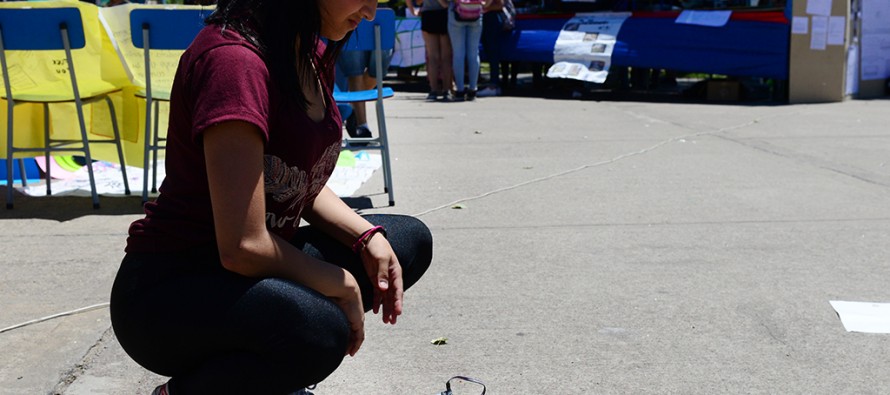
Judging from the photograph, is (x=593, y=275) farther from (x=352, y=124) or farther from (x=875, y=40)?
(x=875, y=40)

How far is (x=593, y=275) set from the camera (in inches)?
181

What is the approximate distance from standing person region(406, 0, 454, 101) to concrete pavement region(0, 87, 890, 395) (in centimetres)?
462

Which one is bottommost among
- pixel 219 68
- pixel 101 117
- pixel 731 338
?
pixel 731 338

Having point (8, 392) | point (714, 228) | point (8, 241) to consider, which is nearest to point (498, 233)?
point (714, 228)

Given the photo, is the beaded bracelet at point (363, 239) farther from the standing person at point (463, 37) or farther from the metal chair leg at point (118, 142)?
the standing person at point (463, 37)

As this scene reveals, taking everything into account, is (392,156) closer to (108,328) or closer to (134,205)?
(134,205)

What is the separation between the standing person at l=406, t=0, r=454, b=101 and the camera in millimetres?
13023

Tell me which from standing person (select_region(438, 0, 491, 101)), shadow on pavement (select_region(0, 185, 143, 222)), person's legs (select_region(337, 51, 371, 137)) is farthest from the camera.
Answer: standing person (select_region(438, 0, 491, 101))

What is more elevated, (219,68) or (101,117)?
(219,68)

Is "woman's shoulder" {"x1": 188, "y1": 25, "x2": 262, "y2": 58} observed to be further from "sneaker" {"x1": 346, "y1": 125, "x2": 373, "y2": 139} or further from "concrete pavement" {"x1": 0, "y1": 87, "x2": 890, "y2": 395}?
"sneaker" {"x1": 346, "y1": 125, "x2": 373, "y2": 139}

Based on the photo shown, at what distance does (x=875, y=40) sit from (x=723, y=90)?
1849 mm

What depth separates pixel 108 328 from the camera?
380cm

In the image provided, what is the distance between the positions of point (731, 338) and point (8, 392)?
234 cm

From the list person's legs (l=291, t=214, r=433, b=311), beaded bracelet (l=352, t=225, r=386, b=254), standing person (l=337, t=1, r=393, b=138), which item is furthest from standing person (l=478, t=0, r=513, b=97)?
beaded bracelet (l=352, t=225, r=386, b=254)
